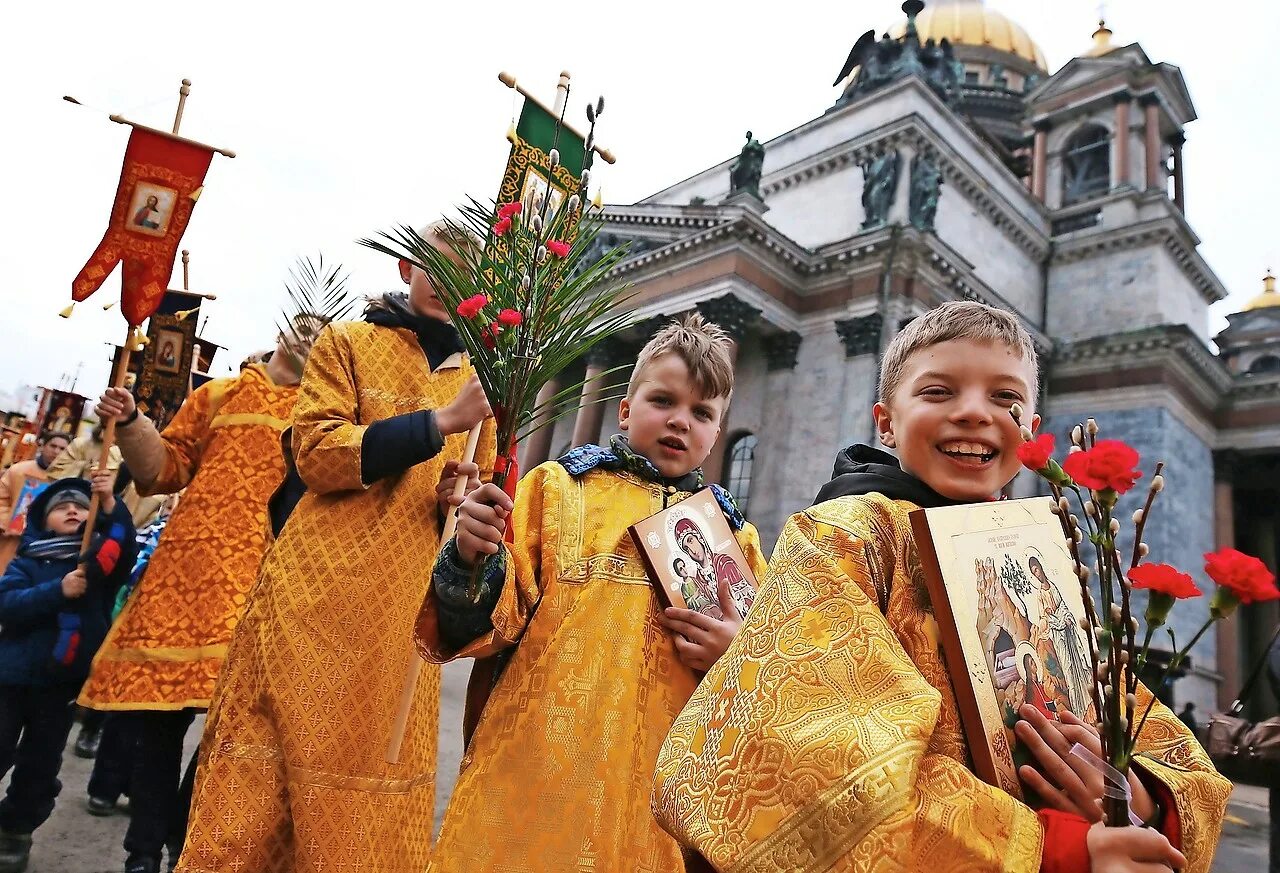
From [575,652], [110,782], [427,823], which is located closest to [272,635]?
[427,823]

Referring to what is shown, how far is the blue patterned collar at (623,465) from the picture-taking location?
7.22 feet

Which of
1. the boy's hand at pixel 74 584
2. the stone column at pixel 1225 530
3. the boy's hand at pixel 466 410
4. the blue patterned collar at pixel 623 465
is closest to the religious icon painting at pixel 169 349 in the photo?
Result: the boy's hand at pixel 74 584

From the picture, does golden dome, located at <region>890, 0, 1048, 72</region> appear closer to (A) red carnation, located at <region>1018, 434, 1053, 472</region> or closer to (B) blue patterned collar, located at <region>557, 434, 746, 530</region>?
(B) blue patterned collar, located at <region>557, 434, 746, 530</region>

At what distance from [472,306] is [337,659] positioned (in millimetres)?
→ 1104

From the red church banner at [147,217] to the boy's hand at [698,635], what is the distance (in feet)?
10.7

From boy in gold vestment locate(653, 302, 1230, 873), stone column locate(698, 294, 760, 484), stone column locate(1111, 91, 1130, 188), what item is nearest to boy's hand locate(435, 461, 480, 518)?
boy in gold vestment locate(653, 302, 1230, 873)

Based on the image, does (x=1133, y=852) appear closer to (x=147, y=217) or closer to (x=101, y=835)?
(x=147, y=217)

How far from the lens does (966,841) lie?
961mm

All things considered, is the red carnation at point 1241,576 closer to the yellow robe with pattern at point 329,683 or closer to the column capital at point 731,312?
the yellow robe with pattern at point 329,683

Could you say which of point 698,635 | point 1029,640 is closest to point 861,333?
point 698,635

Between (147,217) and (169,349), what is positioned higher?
(147,217)

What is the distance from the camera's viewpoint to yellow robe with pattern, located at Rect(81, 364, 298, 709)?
3.11 m

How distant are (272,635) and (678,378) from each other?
1.32 m

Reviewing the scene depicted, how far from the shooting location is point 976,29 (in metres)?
35.9
